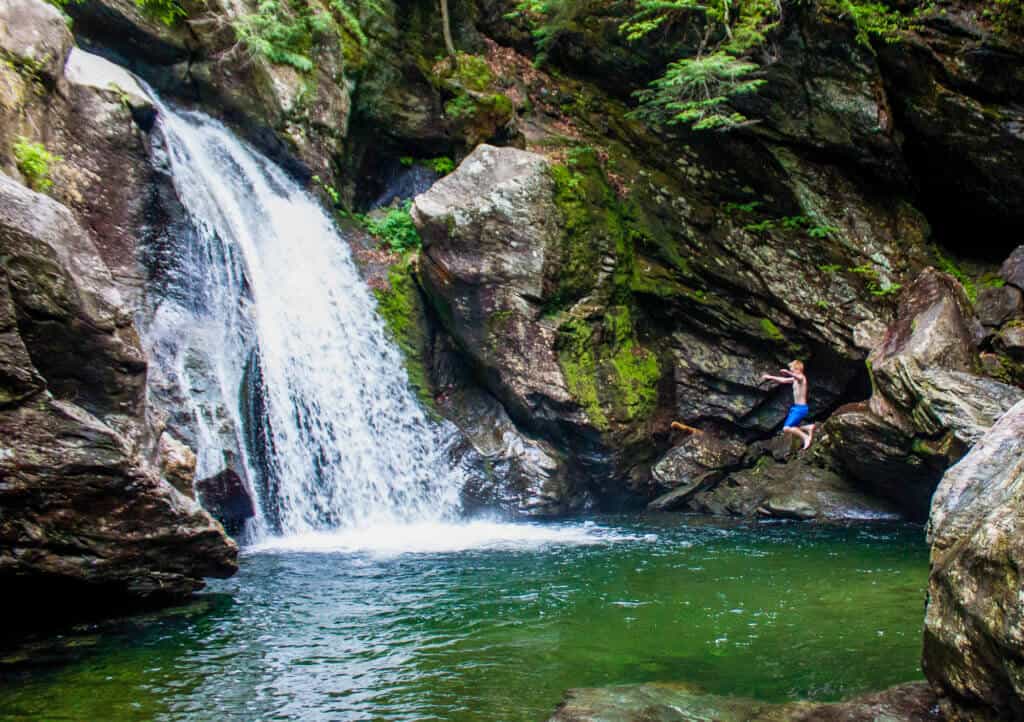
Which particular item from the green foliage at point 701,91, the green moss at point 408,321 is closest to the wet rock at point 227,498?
the green moss at point 408,321

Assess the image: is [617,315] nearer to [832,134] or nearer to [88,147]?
[832,134]

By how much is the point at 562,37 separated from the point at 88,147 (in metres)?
11.2

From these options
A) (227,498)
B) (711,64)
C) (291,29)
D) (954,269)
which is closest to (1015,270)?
(954,269)

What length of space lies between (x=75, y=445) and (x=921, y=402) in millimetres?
10754

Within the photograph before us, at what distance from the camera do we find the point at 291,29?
1524 cm

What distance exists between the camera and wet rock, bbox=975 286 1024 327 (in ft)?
40.9

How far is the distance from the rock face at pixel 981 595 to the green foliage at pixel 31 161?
988 centimetres

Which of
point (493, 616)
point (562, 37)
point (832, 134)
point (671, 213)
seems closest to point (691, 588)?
point (493, 616)

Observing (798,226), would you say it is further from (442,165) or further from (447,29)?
(447,29)

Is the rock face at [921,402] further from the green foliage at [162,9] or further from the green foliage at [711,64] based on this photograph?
Result: the green foliage at [162,9]

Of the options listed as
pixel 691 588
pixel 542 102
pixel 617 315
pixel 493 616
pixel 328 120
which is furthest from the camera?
pixel 542 102

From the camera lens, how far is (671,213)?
15523 mm

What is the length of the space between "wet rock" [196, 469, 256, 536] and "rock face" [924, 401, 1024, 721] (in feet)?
28.7

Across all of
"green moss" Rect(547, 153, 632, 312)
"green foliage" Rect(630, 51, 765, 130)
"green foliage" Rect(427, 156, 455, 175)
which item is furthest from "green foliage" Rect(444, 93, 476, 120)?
"green foliage" Rect(630, 51, 765, 130)
